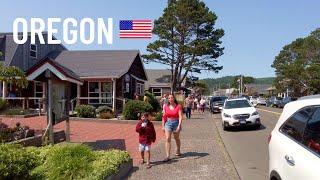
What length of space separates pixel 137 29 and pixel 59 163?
21618 mm

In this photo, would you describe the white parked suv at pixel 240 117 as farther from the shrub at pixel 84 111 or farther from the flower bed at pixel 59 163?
the flower bed at pixel 59 163

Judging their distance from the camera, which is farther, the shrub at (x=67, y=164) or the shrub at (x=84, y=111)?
the shrub at (x=84, y=111)

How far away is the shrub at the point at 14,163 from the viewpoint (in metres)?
7.43

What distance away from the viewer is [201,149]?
1485cm

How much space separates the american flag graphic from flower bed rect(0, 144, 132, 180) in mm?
19402

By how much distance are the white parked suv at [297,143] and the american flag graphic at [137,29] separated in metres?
23.9

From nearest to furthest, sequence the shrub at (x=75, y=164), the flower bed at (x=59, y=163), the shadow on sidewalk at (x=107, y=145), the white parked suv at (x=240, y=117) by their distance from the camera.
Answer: the flower bed at (x=59, y=163)
the shrub at (x=75, y=164)
the shadow on sidewalk at (x=107, y=145)
the white parked suv at (x=240, y=117)

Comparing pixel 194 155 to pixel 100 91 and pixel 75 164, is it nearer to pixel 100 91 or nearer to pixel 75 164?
pixel 75 164

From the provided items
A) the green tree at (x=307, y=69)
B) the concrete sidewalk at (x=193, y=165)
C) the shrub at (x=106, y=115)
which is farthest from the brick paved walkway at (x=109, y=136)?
the green tree at (x=307, y=69)

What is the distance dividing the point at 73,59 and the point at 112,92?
581 centimetres

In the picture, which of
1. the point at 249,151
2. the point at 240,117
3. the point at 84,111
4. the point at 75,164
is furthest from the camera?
the point at 84,111

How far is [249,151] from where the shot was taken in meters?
14.9

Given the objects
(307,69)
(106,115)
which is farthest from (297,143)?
(307,69)

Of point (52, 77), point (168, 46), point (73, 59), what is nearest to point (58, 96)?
point (52, 77)
